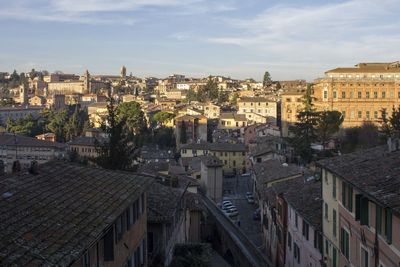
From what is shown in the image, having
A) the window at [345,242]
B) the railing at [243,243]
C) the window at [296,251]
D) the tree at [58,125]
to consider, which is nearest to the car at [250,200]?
the railing at [243,243]

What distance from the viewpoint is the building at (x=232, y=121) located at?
93.8 m

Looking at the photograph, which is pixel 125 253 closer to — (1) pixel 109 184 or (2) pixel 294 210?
(1) pixel 109 184

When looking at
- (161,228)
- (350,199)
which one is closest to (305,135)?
(161,228)

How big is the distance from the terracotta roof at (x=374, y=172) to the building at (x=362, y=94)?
196 ft

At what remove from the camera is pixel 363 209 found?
47.2ft

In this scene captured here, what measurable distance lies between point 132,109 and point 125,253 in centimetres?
8297

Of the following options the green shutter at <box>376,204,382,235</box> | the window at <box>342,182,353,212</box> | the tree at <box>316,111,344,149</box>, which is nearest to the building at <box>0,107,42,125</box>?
the tree at <box>316,111,344,149</box>

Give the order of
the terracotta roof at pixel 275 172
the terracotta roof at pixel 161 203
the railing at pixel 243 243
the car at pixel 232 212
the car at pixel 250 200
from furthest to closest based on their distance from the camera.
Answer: the car at pixel 250 200
the car at pixel 232 212
the terracotta roof at pixel 275 172
the railing at pixel 243 243
the terracotta roof at pixel 161 203

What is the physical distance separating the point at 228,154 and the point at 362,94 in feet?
72.5

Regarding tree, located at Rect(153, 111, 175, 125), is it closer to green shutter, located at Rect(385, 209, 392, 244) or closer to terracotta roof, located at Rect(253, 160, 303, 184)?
terracotta roof, located at Rect(253, 160, 303, 184)

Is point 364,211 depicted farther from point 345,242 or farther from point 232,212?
point 232,212

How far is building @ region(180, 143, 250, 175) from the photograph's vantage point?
6988cm

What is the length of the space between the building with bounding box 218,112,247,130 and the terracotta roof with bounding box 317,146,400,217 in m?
74.1

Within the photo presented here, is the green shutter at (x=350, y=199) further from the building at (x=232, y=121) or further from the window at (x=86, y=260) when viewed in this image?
the building at (x=232, y=121)
